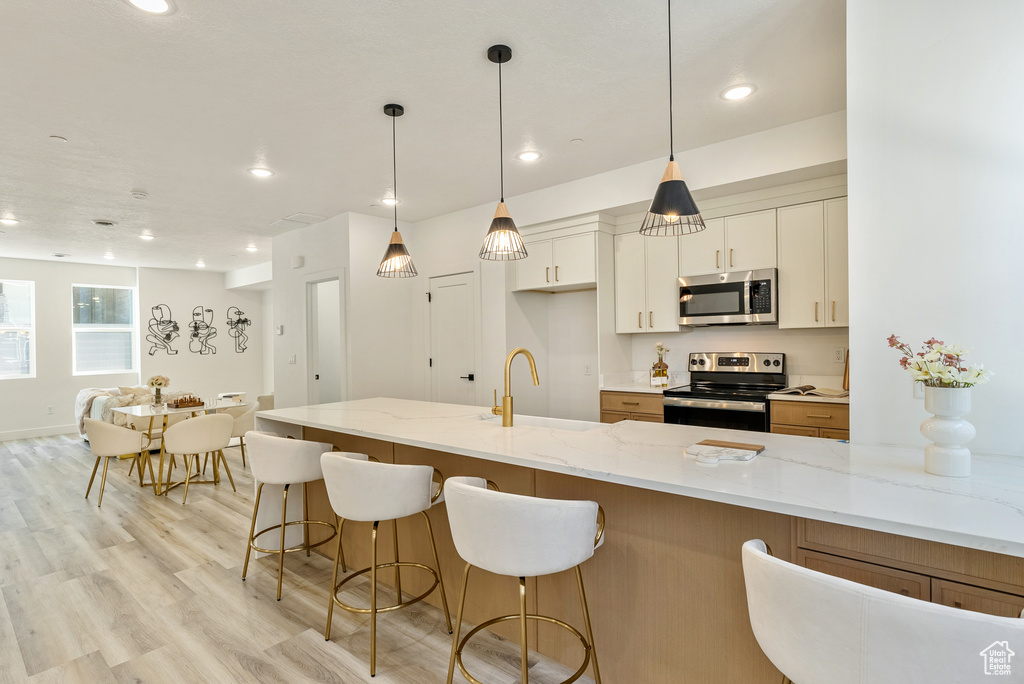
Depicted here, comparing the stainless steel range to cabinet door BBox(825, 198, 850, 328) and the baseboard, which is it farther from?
the baseboard

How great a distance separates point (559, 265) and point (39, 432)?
26.4 ft

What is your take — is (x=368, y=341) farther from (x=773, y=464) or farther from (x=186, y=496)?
(x=773, y=464)

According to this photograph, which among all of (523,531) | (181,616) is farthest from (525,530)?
(181,616)

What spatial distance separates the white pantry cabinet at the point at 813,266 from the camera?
3.36 m

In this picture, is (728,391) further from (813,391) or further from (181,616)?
(181,616)

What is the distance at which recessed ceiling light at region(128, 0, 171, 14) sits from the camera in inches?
75.9

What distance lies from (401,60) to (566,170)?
6.00 feet

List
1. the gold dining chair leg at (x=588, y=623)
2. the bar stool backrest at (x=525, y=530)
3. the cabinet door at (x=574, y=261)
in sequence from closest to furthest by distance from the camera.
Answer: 1. the bar stool backrest at (x=525, y=530)
2. the gold dining chair leg at (x=588, y=623)
3. the cabinet door at (x=574, y=261)

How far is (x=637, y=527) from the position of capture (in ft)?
5.93

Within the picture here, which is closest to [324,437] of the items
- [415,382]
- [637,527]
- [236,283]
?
[637,527]

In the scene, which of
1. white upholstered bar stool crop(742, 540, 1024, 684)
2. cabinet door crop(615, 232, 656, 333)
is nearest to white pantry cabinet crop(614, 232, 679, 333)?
cabinet door crop(615, 232, 656, 333)

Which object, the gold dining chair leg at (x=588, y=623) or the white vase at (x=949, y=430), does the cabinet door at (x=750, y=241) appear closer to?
the white vase at (x=949, y=430)

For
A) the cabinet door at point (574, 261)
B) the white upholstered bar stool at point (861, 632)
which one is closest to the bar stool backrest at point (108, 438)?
the cabinet door at point (574, 261)

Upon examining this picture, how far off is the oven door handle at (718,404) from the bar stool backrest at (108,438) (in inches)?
177
